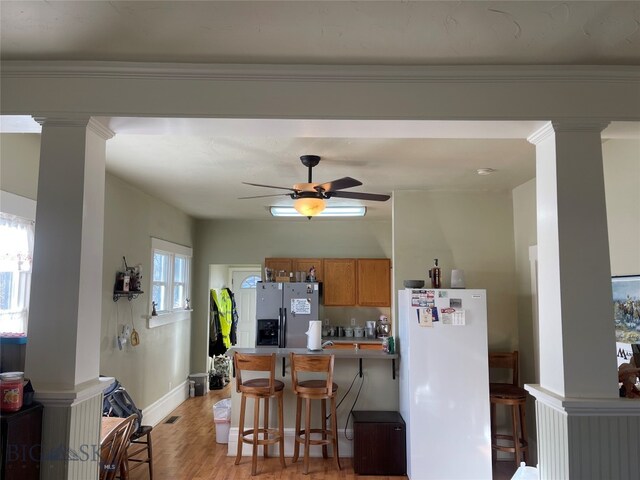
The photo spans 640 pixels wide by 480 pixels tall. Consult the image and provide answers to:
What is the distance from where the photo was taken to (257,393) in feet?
12.1

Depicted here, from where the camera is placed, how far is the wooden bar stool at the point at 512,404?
12.2 feet

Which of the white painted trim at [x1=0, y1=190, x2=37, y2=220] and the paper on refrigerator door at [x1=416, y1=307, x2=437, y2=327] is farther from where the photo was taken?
the paper on refrigerator door at [x1=416, y1=307, x2=437, y2=327]

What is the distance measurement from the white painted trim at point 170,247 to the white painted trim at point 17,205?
205cm

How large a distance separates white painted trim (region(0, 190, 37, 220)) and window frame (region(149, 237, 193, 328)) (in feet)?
6.71

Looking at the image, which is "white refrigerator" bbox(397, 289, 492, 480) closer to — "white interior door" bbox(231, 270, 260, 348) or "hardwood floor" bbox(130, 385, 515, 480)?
"hardwood floor" bbox(130, 385, 515, 480)

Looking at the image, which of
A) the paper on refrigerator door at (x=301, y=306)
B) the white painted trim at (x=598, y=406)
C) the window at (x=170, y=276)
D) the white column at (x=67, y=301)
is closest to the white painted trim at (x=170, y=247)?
the window at (x=170, y=276)

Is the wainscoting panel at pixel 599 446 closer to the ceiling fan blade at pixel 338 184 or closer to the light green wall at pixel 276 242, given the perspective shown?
the ceiling fan blade at pixel 338 184

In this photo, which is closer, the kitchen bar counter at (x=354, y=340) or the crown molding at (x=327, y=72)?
the crown molding at (x=327, y=72)

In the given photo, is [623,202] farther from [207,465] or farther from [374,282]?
[374,282]

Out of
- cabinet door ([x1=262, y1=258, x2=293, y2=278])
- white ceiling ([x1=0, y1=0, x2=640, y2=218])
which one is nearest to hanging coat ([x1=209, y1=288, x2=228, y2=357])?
cabinet door ([x1=262, y1=258, x2=293, y2=278])

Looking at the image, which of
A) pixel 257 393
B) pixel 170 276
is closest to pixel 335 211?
pixel 170 276

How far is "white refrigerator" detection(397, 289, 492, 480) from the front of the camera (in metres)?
3.54

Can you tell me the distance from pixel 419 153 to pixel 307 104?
151 cm

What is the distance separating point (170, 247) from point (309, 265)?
6.64 feet
